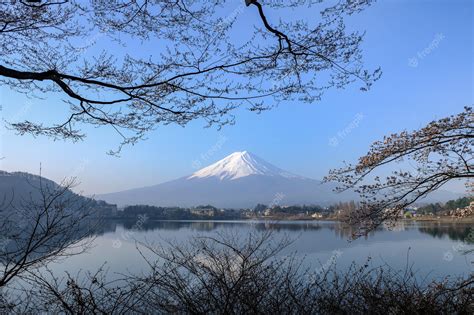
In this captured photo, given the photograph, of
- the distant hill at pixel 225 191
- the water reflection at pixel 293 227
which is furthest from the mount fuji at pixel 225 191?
the water reflection at pixel 293 227

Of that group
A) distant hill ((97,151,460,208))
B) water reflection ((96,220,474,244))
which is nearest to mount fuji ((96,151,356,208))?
distant hill ((97,151,460,208))

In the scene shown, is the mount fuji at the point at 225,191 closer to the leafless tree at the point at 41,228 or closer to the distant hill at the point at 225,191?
the distant hill at the point at 225,191

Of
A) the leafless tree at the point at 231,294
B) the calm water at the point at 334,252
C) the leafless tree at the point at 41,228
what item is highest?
the leafless tree at the point at 41,228

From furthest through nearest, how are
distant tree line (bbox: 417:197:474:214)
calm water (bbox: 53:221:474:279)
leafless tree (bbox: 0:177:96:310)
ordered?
distant tree line (bbox: 417:197:474:214) < calm water (bbox: 53:221:474:279) < leafless tree (bbox: 0:177:96:310)

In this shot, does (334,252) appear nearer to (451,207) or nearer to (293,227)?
(451,207)

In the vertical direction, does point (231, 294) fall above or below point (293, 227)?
above

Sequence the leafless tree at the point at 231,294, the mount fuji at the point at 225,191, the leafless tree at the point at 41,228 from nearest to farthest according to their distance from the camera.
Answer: the leafless tree at the point at 231,294
the leafless tree at the point at 41,228
the mount fuji at the point at 225,191

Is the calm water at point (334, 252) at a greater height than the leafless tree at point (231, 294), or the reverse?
the leafless tree at point (231, 294)

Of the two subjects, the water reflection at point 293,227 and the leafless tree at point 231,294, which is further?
the water reflection at point 293,227

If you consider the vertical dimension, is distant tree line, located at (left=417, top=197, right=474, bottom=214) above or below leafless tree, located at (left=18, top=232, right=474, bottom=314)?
above

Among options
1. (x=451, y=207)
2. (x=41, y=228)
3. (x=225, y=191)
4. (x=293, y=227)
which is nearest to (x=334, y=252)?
(x=451, y=207)

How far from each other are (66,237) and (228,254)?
1177mm

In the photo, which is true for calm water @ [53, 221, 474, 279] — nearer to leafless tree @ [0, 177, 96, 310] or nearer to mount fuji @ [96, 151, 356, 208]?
leafless tree @ [0, 177, 96, 310]

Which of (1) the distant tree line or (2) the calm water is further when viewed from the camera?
(1) the distant tree line
